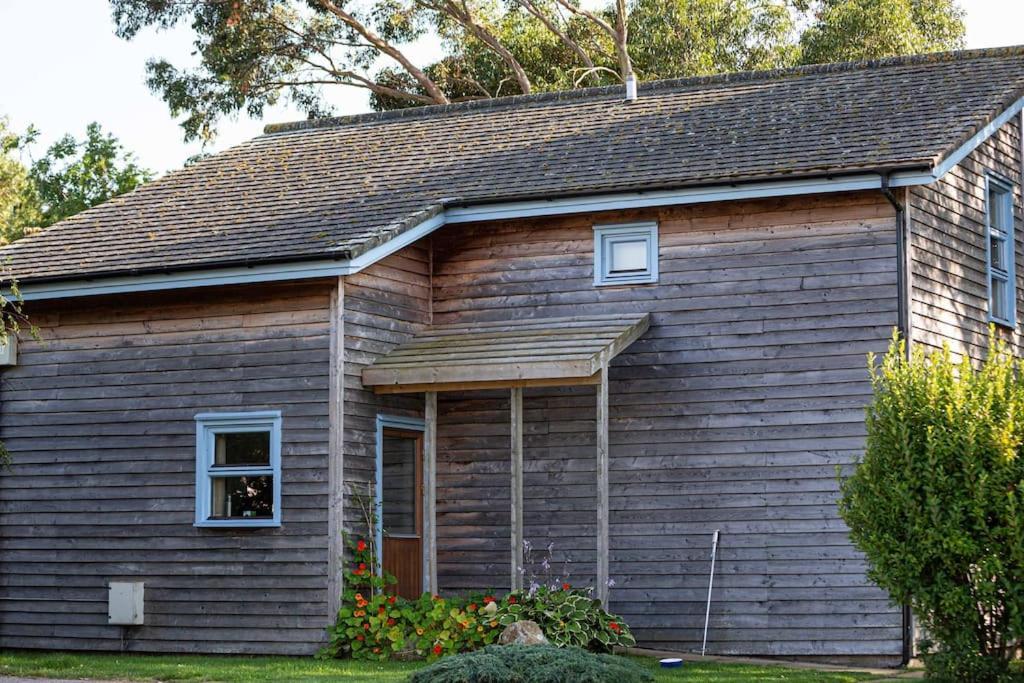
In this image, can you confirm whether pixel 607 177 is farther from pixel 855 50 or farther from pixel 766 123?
pixel 855 50

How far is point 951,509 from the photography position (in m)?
12.4

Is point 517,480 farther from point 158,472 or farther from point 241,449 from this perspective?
point 158,472

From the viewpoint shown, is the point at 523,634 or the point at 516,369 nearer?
the point at 523,634

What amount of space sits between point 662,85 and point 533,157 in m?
3.07

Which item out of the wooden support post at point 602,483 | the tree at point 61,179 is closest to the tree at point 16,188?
the tree at point 61,179

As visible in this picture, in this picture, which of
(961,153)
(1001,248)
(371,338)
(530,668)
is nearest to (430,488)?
(371,338)

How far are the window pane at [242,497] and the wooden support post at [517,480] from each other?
9.33ft

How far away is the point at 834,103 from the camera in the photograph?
1888cm

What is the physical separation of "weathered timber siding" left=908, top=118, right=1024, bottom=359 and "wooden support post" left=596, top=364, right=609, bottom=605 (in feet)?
11.0

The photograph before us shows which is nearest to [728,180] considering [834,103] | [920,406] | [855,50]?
[834,103]

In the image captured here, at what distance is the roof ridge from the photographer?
1983 cm

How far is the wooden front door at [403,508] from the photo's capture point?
58.0 ft

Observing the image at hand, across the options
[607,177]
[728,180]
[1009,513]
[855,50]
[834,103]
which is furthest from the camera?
[855,50]

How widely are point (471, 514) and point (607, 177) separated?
14.0 feet
